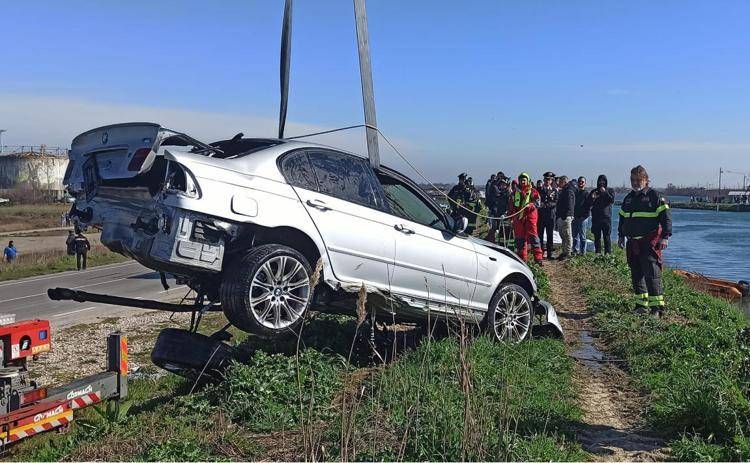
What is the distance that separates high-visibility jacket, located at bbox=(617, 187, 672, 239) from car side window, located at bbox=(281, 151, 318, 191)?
5.14 metres

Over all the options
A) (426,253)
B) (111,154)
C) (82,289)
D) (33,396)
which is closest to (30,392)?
(33,396)

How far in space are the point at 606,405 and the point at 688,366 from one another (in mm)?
1085

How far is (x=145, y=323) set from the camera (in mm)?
12789

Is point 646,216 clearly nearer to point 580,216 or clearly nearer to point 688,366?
point 688,366

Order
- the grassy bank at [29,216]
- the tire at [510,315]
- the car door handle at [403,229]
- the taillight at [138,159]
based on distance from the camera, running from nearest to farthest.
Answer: the taillight at [138,159] → the car door handle at [403,229] → the tire at [510,315] → the grassy bank at [29,216]

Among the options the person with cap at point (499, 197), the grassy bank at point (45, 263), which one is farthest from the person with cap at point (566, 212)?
the grassy bank at point (45, 263)

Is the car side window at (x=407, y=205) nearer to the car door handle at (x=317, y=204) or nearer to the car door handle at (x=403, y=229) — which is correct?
the car door handle at (x=403, y=229)

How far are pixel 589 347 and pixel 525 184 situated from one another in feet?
18.3

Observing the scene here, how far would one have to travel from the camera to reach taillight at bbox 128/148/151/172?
16.4 ft

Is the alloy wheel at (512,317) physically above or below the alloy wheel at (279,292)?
below

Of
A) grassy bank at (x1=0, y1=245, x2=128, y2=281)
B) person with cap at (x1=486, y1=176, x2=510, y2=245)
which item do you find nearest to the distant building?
grassy bank at (x1=0, y1=245, x2=128, y2=281)

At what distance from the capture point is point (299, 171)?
5480 millimetres

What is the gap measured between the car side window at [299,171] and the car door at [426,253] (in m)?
0.82

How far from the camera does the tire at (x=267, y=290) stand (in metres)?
4.95
